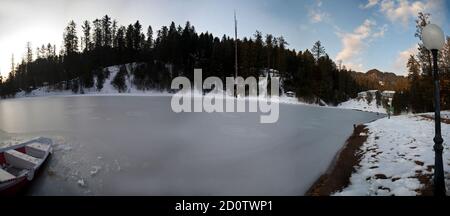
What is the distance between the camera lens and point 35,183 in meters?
3.21

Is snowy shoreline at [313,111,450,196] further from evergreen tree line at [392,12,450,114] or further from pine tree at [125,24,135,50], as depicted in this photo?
pine tree at [125,24,135,50]

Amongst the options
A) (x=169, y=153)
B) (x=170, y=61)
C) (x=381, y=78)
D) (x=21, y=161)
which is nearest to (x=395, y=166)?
(x=381, y=78)

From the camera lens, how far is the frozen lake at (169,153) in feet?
11.1

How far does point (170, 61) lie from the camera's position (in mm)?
20922

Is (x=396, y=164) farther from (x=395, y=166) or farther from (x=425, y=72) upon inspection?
(x=425, y=72)

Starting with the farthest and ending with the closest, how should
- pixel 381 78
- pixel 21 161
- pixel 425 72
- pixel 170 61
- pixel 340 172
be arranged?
pixel 170 61
pixel 381 78
pixel 425 72
pixel 340 172
pixel 21 161

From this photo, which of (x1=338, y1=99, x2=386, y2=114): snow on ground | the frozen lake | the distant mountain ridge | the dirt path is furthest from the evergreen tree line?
(x1=338, y1=99, x2=386, y2=114): snow on ground

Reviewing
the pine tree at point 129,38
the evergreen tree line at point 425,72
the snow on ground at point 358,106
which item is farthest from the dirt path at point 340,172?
the pine tree at point 129,38

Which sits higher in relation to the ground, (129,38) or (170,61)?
(129,38)

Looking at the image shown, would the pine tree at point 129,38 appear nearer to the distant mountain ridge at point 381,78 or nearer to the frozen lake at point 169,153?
the frozen lake at point 169,153

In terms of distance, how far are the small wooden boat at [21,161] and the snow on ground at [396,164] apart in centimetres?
383

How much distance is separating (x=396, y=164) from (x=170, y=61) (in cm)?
1920

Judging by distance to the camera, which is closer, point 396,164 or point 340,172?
point 396,164
